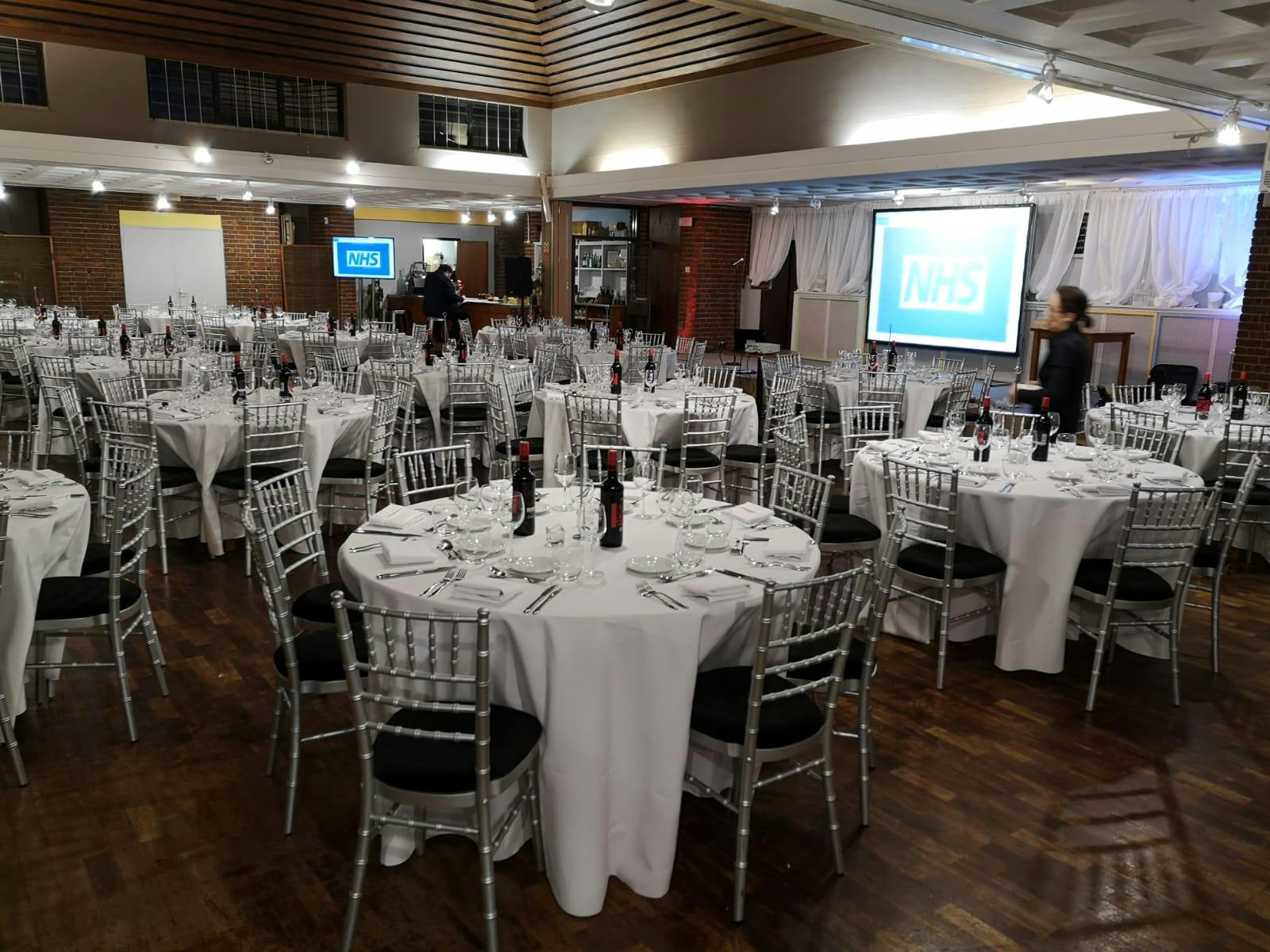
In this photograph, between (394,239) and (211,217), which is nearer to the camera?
(211,217)

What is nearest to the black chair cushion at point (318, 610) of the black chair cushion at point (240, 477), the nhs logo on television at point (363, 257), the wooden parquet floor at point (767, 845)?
the wooden parquet floor at point (767, 845)

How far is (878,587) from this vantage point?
117 inches

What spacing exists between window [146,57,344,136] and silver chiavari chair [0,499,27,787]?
10267mm

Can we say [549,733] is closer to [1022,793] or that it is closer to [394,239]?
[1022,793]

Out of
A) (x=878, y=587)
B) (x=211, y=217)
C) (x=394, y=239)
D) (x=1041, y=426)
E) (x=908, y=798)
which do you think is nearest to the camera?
(x=878, y=587)

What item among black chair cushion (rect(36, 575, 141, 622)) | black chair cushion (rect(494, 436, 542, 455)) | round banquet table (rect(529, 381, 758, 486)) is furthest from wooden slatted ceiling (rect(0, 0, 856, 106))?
black chair cushion (rect(36, 575, 141, 622))

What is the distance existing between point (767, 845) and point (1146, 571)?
242 centimetres

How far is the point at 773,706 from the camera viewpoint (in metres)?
2.84

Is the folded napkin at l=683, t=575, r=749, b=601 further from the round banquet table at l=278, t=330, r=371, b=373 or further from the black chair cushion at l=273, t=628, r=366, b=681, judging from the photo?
the round banquet table at l=278, t=330, r=371, b=373

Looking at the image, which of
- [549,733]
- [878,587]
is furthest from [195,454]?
[878,587]

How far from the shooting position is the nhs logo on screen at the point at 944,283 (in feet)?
41.6

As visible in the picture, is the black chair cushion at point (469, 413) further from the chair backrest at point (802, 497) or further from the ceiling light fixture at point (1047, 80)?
the ceiling light fixture at point (1047, 80)

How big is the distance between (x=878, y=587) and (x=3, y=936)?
2.66 meters

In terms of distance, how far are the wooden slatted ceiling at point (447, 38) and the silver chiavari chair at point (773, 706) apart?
9223 mm
